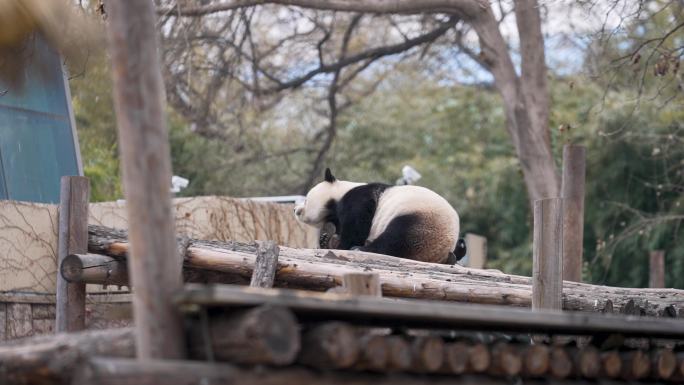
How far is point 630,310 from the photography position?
7.16 m

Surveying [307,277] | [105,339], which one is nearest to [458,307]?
[105,339]

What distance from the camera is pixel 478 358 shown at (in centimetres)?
463

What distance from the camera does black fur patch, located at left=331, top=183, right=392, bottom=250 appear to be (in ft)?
30.4

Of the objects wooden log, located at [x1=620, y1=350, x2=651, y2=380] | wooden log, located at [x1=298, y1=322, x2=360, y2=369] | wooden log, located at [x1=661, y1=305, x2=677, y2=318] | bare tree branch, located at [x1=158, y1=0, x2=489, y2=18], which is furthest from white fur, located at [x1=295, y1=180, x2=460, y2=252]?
wooden log, located at [x1=298, y1=322, x2=360, y2=369]

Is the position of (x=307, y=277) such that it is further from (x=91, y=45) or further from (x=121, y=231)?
(x=91, y=45)

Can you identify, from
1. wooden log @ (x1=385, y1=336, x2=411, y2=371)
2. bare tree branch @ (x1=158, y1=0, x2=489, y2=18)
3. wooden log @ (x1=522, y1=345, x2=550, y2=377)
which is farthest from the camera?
bare tree branch @ (x1=158, y1=0, x2=489, y2=18)

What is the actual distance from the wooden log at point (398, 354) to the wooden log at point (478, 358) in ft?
1.17

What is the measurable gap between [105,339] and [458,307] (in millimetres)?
1386

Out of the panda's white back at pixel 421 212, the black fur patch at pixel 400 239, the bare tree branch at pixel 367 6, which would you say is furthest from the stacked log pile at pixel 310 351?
the bare tree branch at pixel 367 6

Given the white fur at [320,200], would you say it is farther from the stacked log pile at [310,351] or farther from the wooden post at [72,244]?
the stacked log pile at [310,351]

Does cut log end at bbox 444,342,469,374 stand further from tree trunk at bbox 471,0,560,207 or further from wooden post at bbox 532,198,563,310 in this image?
tree trunk at bbox 471,0,560,207

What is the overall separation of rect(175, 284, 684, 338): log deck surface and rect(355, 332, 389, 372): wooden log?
10 cm

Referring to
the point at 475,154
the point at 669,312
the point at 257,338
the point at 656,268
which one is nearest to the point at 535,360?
the point at 257,338

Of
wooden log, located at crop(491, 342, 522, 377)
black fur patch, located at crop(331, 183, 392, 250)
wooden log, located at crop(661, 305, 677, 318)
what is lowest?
wooden log, located at crop(661, 305, 677, 318)
